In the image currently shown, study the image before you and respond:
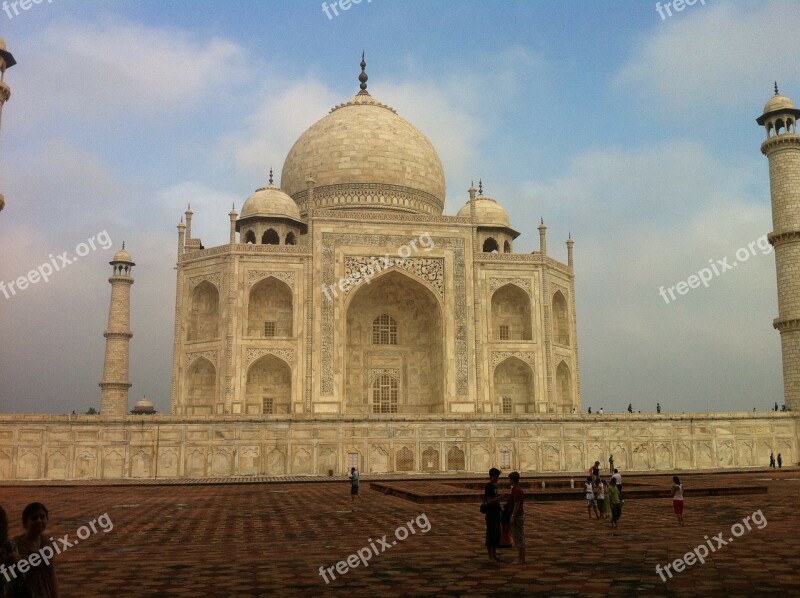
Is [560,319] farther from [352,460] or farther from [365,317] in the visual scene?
[352,460]

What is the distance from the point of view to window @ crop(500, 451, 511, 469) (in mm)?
23359

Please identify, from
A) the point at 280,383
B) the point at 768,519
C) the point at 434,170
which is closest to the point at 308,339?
the point at 280,383

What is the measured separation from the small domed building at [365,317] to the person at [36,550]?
73.8 feet

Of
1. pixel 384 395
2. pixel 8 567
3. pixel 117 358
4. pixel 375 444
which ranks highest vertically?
pixel 117 358

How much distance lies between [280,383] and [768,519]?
20179 mm

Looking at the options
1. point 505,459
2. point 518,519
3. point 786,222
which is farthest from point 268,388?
point 518,519

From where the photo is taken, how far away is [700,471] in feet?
75.1

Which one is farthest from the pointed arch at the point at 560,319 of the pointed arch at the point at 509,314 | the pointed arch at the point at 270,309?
the pointed arch at the point at 270,309

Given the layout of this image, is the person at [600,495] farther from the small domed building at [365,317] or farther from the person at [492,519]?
the small domed building at [365,317]

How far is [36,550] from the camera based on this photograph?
12.8 ft

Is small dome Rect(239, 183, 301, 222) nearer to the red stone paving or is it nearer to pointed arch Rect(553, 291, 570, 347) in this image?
pointed arch Rect(553, 291, 570, 347)

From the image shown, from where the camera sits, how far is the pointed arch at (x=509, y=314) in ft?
99.7

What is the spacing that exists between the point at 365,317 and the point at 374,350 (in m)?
1.34

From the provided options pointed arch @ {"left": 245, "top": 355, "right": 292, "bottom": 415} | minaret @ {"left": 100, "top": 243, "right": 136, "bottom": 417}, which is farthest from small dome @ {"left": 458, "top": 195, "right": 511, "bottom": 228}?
minaret @ {"left": 100, "top": 243, "right": 136, "bottom": 417}
